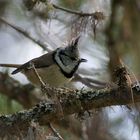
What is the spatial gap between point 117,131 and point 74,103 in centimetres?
117

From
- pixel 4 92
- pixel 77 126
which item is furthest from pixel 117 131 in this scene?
pixel 4 92

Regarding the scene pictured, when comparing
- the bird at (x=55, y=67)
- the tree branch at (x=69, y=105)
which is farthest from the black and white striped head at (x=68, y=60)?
the tree branch at (x=69, y=105)

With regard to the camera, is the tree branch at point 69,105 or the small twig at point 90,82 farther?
the small twig at point 90,82

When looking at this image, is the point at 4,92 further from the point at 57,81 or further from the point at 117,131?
the point at 117,131

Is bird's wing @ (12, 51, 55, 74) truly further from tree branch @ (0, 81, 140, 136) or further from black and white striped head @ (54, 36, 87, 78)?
tree branch @ (0, 81, 140, 136)

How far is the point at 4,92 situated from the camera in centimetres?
396

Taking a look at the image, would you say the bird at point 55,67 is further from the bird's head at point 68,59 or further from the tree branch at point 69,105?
the tree branch at point 69,105

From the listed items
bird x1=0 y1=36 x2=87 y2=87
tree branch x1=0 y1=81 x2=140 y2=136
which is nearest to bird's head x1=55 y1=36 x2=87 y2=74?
bird x1=0 y1=36 x2=87 y2=87

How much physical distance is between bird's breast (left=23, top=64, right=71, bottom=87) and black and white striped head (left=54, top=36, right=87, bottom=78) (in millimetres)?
34

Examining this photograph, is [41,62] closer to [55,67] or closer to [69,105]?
[55,67]

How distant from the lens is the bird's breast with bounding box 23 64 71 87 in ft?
11.3

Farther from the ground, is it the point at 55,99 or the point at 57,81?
the point at 57,81

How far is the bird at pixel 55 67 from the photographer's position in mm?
3465

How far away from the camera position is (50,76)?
11.4 feet
